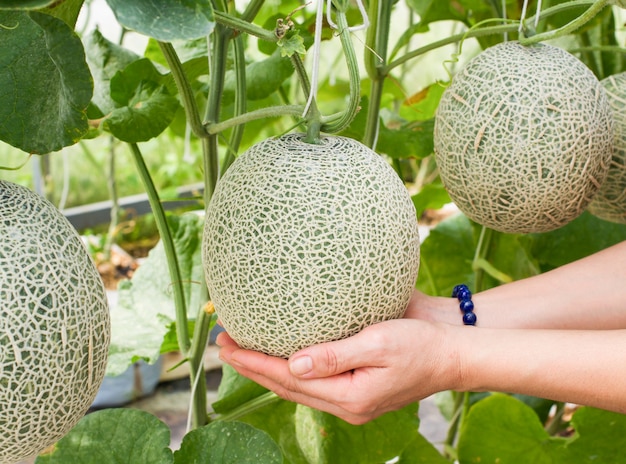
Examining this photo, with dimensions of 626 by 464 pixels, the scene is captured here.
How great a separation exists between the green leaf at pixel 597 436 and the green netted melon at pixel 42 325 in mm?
971

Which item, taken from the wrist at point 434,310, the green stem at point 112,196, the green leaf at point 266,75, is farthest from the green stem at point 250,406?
the green stem at point 112,196

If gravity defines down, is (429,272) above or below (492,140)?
below

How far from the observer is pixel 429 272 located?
1.51 meters

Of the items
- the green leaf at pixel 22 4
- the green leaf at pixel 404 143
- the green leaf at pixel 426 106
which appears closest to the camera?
the green leaf at pixel 22 4

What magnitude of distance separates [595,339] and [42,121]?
63 cm

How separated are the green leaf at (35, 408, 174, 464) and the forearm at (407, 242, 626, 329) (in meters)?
0.38

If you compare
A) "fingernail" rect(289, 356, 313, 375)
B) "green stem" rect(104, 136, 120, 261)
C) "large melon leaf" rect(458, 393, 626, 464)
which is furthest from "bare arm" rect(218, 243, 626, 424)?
"green stem" rect(104, 136, 120, 261)

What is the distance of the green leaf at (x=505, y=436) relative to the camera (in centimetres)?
130

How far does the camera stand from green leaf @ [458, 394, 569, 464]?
4.25ft

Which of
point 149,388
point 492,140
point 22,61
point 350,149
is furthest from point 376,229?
point 149,388

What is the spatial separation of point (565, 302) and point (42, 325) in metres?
0.70

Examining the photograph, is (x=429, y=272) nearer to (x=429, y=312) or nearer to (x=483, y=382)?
(x=429, y=312)

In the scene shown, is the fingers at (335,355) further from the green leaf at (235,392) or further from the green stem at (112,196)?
the green stem at (112,196)

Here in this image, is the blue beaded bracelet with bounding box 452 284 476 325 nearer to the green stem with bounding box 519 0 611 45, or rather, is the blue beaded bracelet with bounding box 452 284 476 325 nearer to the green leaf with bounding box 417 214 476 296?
the green stem with bounding box 519 0 611 45
